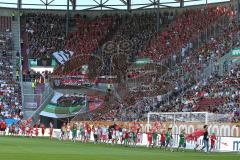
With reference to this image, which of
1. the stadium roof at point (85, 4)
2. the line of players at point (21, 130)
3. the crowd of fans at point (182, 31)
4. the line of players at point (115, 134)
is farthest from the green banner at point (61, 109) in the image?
the stadium roof at point (85, 4)

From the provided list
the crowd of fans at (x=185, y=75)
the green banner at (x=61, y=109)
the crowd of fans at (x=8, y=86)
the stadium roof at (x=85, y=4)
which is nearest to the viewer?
the crowd of fans at (x=185, y=75)

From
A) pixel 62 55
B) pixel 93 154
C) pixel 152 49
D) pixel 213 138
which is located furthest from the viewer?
pixel 62 55

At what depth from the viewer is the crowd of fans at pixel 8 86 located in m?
73.0

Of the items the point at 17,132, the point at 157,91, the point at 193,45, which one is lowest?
the point at 17,132

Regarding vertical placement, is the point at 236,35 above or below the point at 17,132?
above

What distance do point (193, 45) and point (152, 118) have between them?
782 inches

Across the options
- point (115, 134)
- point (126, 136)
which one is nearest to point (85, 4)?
point (115, 134)

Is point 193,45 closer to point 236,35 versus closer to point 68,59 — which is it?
point 236,35

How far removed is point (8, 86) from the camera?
76438 millimetres

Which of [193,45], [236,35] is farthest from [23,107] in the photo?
[236,35]

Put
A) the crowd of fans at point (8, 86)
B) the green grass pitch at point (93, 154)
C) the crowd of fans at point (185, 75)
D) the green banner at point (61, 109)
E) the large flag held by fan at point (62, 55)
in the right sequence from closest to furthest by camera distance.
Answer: the green grass pitch at point (93, 154)
the crowd of fans at point (185, 75)
the green banner at point (61, 109)
the crowd of fans at point (8, 86)
the large flag held by fan at point (62, 55)

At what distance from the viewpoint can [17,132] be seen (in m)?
66.8

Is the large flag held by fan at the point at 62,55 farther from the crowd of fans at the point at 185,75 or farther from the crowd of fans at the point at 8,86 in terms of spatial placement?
the crowd of fans at the point at 185,75

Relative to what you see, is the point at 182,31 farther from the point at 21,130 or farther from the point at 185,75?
the point at 21,130
